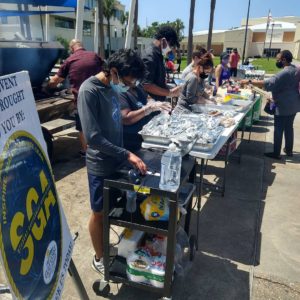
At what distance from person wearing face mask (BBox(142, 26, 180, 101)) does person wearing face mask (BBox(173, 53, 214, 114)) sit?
0.43 m

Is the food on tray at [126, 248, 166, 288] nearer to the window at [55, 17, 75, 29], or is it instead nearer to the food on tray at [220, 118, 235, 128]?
the food on tray at [220, 118, 235, 128]

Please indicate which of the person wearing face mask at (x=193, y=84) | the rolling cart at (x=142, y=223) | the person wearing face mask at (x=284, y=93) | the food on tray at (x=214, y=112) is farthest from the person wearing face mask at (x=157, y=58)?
the person wearing face mask at (x=284, y=93)

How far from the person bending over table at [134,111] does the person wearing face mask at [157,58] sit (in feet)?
1.61

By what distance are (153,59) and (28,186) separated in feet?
8.45

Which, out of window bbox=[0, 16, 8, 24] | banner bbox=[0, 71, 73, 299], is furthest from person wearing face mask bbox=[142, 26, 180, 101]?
window bbox=[0, 16, 8, 24]

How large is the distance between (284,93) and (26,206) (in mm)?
5153

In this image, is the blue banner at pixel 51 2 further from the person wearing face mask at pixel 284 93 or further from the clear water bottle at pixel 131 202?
the clear water bottle at pixel 131 202

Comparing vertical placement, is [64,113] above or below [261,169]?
above

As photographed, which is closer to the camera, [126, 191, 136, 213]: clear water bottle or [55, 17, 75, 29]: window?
[126, 191, 136, 213]: clear water bottle

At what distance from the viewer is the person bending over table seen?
2717mm

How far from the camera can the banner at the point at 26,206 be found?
1183 mm

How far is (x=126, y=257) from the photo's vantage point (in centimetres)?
242

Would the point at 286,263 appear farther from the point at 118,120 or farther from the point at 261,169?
the point at 261,169

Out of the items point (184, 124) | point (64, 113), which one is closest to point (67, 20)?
point (64, 113)
